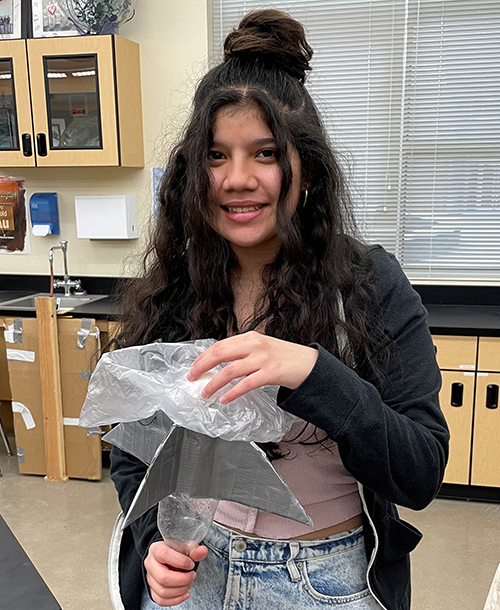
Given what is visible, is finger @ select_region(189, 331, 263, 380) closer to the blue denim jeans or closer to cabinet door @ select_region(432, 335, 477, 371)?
the blue denim jeans

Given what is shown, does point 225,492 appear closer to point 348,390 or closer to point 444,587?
point 348,390

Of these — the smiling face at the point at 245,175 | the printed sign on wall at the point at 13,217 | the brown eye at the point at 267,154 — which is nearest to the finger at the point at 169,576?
the smiling face at the point at 245,175

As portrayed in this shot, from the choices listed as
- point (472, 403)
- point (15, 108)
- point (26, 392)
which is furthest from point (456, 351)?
point (15, 108)

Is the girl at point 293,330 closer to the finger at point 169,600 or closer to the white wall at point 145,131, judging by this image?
the finger at point 169,600

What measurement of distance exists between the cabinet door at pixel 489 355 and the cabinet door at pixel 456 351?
27mm

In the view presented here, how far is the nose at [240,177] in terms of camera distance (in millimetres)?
932

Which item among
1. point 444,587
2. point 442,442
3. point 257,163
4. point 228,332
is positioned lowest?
point 444,587

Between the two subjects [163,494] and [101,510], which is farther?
[101,510]

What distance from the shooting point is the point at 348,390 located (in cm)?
76

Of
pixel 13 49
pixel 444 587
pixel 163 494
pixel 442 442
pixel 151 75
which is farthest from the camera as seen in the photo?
pixel 151 75

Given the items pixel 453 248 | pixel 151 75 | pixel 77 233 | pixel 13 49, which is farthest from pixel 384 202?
pixel 13 49

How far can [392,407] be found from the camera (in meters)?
0.92

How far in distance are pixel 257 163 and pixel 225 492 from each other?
1.64 ft

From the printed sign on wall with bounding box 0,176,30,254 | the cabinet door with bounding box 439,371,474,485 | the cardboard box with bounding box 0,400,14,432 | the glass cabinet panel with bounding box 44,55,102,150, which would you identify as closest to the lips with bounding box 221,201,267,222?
the cabinet door with bounding box 439,371,474,485
